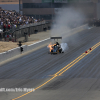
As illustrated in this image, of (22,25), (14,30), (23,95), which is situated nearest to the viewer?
(23,95)

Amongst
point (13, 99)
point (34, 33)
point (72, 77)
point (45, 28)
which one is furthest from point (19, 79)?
point (45, 28)

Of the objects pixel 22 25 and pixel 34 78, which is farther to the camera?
pixel 22 25

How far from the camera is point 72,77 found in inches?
1211

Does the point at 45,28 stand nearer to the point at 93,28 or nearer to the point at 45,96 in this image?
the point at 93,28

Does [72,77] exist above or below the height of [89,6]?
below

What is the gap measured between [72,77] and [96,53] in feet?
43.0

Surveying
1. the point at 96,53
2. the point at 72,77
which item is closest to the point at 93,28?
the point at 96,53

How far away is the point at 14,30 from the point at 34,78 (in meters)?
25.2

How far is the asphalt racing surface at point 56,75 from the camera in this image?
24.8 meters

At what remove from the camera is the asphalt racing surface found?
24781mm

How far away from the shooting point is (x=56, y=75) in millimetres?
31688

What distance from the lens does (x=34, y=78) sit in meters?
30.8

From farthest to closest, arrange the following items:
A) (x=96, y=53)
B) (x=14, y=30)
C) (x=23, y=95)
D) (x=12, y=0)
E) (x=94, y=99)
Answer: (x=12, y=0)
(x=14, y=30)
(x=96, y=53)
(x=23, y=95)
(x=94, y=99)

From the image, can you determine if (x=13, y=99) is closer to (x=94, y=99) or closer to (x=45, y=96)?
(x=45, y=96)
